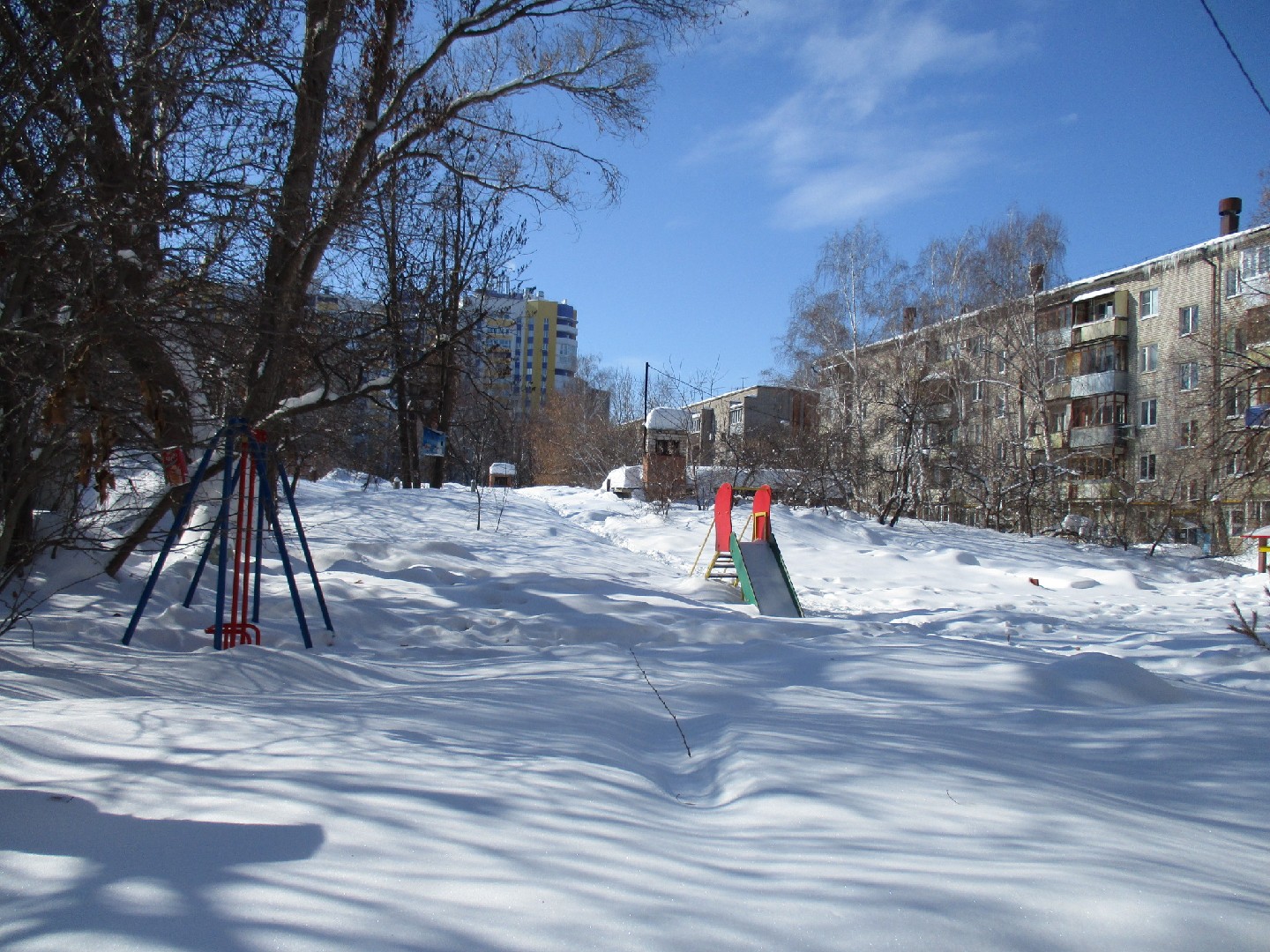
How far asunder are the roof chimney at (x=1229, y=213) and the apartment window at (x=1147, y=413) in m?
6.69

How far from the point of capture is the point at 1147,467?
1222 inches

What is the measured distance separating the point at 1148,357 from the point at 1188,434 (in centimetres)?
1678

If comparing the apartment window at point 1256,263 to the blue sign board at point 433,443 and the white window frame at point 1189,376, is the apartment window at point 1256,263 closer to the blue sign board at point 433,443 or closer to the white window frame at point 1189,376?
the white window frame at point 1189,376

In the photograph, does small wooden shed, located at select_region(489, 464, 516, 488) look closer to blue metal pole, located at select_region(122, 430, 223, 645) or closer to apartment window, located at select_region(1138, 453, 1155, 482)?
apartment window, located at select_region(1138, 453, 1155, 482)

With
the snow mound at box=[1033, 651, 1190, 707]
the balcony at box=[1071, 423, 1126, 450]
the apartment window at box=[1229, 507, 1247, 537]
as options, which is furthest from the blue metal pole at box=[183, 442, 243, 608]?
the balcony at box=[1071, 423, 1126, 450]

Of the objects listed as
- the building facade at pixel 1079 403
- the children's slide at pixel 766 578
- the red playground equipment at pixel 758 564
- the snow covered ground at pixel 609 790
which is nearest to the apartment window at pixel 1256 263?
the building facade at pixel 1079 403

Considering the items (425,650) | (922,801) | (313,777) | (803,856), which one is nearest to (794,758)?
(922,801)

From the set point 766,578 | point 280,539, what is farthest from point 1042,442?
point 280,539

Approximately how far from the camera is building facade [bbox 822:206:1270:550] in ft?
67.7

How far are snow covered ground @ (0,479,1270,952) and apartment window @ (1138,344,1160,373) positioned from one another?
27890 millimetres

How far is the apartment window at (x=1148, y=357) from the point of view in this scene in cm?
3114

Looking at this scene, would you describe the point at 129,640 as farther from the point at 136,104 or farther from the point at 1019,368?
the point at 1019,368

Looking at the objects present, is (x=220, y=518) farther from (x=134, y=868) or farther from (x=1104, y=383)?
(x=1104, y=383)

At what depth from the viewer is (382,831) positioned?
2324 mm
